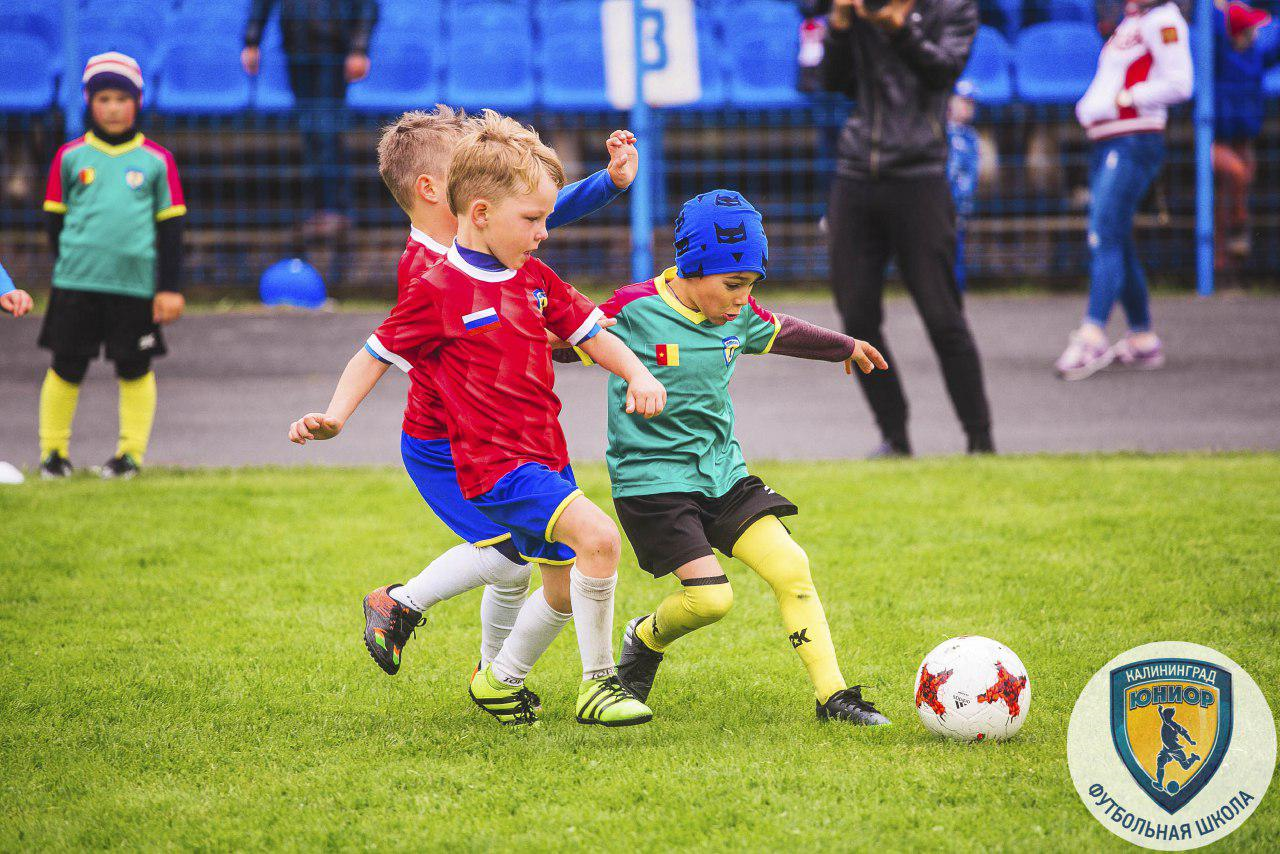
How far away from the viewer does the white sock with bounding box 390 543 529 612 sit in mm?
3924

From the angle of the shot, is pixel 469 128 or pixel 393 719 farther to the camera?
pixel 469 128

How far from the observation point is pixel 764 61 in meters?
13.0

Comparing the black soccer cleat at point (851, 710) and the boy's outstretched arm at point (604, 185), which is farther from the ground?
the boy's outstretched arm at point (604, 185)

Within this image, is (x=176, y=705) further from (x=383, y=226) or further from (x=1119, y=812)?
(x=383, y=226)

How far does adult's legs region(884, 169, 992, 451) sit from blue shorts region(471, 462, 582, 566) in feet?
12.0

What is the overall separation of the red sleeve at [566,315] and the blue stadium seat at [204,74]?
9.91 meters

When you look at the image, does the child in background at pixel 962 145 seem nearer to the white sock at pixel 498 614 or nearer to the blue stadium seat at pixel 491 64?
the blue stadium seat at pixel 491 64

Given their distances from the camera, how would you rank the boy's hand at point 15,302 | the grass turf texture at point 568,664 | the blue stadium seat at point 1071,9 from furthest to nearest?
the blue stadium seat at point 1071,9 → the boy's hand at point 15,302 → the grass turf texture at point 568,664

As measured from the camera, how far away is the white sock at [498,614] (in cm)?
404

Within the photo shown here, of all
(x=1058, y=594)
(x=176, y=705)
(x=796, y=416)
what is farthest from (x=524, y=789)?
(x=796, y=416)

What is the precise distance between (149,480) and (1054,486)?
427 cm

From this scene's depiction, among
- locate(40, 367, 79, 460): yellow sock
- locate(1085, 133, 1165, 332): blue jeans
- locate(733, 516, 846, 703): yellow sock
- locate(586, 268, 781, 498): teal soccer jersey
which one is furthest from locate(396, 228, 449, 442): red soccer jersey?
locate(1085, 133, 1165, 332): blue jeans

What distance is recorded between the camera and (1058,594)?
16.2 ft

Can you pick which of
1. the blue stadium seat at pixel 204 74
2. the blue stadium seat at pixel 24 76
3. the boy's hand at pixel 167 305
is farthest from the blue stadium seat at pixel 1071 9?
the boy's hand at pixel 167 305
